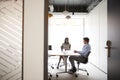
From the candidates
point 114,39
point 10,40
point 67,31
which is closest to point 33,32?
point 10,40

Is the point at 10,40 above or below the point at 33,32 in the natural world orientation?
below

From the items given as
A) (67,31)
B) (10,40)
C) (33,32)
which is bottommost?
(10,40)

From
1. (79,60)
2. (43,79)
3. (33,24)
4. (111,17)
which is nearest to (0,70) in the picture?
(43,79)

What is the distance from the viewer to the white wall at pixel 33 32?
2.58 meters

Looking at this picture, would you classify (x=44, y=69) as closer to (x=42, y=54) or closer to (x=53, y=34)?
(x=42, y=54)

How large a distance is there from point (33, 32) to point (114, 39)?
136cm

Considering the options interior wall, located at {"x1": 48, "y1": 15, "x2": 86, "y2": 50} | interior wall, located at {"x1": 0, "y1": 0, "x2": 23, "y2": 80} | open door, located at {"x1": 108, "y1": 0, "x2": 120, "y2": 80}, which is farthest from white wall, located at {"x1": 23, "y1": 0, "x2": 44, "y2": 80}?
interior wall, located at {"x1": 48, "y1": 15, "x2": 86, "y2": 50}

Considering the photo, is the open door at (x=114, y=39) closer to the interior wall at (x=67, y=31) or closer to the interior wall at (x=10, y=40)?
the interior wall at (x=10, y=40)

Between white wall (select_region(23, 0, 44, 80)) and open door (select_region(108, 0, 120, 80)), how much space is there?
3.95ft

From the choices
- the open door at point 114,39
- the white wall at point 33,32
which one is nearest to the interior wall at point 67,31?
the open door at point 114,39

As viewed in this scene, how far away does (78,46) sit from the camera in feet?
34.5

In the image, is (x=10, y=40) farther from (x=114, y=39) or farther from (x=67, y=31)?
(x=67, y=31)

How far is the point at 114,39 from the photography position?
2.67 meters

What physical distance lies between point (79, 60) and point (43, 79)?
295 centimetres
